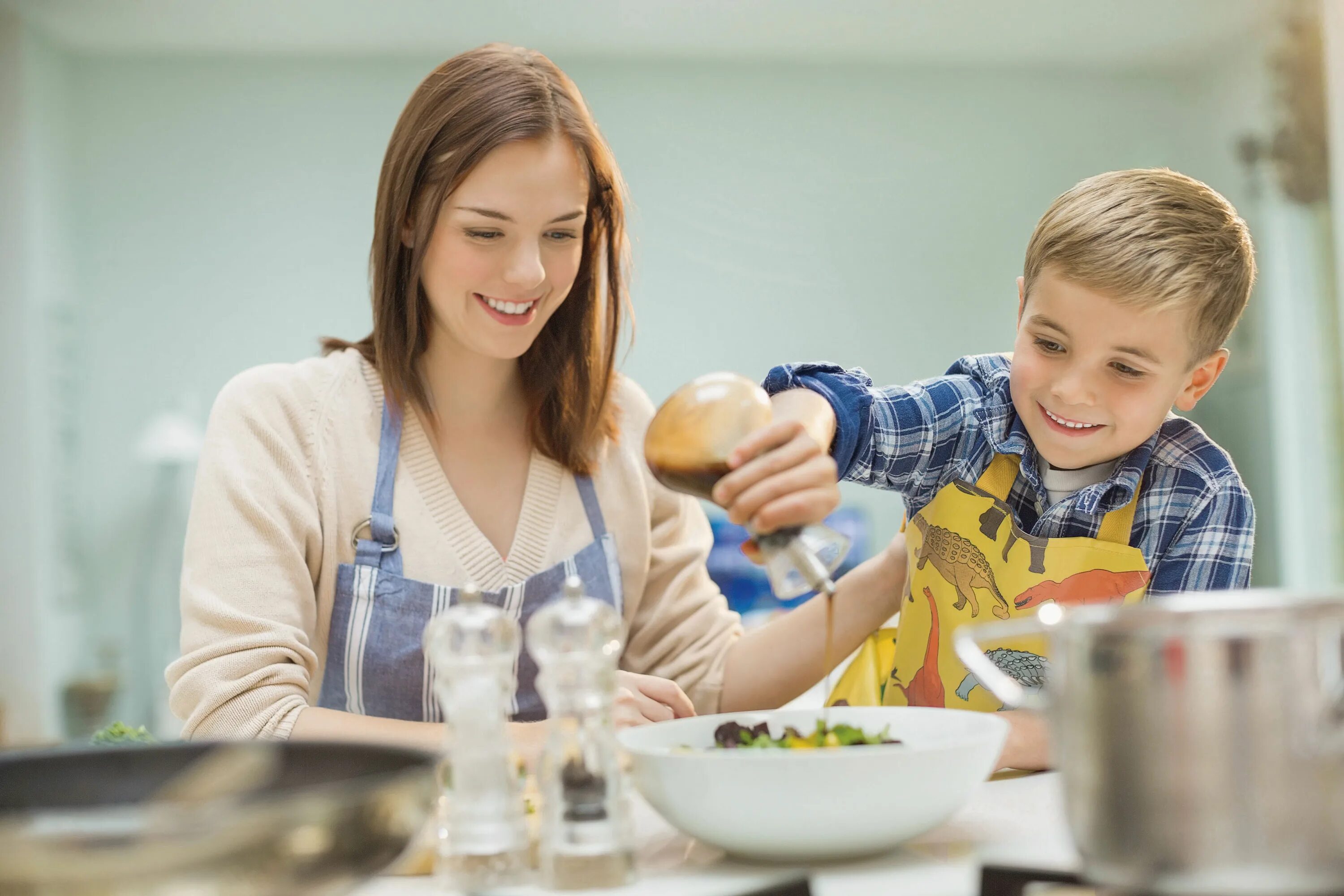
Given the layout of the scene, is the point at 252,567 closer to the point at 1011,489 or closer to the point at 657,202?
the point at 1011,489

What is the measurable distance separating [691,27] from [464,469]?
3395 millimetres

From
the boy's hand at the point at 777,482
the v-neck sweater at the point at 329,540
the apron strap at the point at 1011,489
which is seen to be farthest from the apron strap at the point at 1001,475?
the boy's hand at the point at 777,482

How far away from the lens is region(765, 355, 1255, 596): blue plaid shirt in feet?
3.84

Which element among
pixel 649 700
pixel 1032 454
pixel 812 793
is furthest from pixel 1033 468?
pixel 812 793

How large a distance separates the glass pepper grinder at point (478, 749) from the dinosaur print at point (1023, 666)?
663mm

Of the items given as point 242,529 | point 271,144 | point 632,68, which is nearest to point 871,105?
point 632,68

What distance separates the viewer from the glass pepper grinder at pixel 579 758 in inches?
25.0

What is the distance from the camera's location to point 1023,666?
118 centimetres

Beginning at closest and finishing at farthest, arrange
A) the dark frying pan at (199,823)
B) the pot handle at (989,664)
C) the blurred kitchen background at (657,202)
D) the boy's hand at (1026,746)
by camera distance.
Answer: the dark frying pan at (199,823) → the pot handle at (989,664) → the boy's hand at (1026,746) → the blurred kitchen background at (657,202)

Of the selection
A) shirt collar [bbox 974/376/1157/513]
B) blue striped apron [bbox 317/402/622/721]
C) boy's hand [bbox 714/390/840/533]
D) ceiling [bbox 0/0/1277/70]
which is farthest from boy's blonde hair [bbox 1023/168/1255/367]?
ceiling [bbox 0/0/1277/70]

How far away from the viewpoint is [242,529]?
1.23 m

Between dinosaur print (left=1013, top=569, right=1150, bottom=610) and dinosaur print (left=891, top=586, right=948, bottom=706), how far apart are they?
0.10 meters

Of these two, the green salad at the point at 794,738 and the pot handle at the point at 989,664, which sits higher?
the pot handle at the point at 989,664

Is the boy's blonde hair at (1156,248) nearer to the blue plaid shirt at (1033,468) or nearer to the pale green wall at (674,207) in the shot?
the blue plaid shirt at (1033,468)
